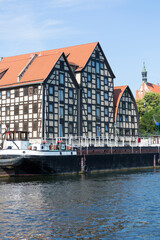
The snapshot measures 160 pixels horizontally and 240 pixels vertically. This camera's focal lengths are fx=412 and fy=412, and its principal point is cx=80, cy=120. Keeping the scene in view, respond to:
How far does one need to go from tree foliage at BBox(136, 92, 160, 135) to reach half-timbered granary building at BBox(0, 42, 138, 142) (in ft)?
40.1

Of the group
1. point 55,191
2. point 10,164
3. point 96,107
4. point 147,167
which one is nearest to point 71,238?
point 55,191

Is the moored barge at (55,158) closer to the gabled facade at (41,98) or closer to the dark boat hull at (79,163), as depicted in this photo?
the dark boat hull at (79,163)

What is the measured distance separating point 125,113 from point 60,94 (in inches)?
758

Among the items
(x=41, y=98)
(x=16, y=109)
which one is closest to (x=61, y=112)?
(x=41, y=98)

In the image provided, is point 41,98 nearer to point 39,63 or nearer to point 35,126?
point 35,126

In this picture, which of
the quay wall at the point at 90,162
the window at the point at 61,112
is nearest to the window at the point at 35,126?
the window at the point at 61,112

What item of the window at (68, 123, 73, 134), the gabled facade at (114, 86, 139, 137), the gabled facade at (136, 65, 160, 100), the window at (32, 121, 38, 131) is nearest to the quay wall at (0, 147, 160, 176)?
the window at (68, 123, 73, 134)

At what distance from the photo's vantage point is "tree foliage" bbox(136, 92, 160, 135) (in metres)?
89.3

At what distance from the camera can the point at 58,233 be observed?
805 inches

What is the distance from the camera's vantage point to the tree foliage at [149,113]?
89.3 metres

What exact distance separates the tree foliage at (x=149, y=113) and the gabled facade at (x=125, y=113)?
15.1 ft

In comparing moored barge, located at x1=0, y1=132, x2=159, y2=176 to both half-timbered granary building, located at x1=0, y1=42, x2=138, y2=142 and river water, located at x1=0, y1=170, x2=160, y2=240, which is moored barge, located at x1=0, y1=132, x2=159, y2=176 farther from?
half-timbered granary building, located at x1=0, y1=42, x2=138, y2=142

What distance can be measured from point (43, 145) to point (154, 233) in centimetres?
2956

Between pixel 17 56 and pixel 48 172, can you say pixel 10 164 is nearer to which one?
pixel 48 172
